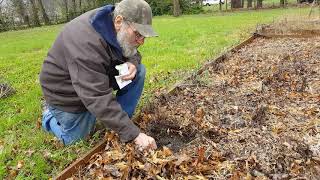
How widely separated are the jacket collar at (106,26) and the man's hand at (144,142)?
82cm

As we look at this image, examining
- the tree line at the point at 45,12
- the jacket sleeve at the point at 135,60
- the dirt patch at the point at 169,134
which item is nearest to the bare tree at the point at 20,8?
the tree line at the point at 45,12

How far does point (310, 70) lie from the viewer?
6.95m

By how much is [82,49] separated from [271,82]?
3590mm


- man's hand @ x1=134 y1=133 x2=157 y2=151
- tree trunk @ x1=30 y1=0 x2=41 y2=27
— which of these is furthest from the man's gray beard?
tree trunk @ x1=30 y1=0 x2=41 y2=27

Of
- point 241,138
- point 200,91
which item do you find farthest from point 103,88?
point 200,91

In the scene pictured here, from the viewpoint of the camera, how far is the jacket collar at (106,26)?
3766mm

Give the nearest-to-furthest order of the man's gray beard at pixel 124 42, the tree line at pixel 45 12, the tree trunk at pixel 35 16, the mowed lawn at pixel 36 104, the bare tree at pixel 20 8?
the man's gray beard at pixel 124 42 → the mowed lawn at pixel 36 104 → the tree line at pixel 45 12 → the tree trunk at pixel 35 16 → the bare tree at pixel 20 8

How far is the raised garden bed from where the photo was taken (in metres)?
Answer: 3.71

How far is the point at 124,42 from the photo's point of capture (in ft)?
12.8

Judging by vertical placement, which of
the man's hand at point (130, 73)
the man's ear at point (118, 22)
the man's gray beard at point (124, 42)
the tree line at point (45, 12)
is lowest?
the tree line at point (45, 12)

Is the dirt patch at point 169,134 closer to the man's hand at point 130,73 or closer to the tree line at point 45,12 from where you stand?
the man's hand at point 130,73

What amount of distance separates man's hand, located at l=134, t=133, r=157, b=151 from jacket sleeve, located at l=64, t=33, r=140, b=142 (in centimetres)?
18

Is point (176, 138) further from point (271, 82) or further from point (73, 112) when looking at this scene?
point (271, 82)

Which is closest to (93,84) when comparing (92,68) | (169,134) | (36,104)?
(92,68)
